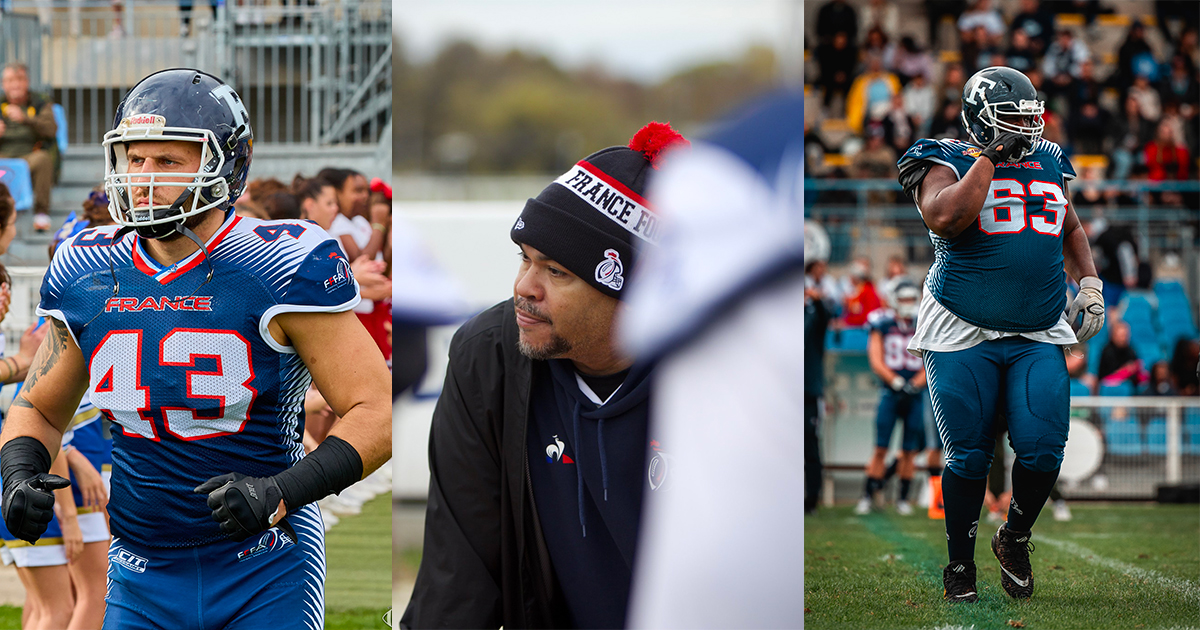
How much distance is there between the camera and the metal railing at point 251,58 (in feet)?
16.5

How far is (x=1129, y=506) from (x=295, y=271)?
718 centimetres

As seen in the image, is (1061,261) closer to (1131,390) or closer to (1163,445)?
(1163,445)

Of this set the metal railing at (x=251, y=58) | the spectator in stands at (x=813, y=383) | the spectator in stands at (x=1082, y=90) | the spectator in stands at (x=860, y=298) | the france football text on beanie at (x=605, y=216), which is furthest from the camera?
the spectator in stands at (x=1082, y=90)

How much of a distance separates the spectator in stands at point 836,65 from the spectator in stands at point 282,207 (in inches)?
309

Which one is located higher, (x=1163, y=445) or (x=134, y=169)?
(x=134, y=169)

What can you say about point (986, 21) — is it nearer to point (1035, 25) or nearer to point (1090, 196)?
point (1035, 25)

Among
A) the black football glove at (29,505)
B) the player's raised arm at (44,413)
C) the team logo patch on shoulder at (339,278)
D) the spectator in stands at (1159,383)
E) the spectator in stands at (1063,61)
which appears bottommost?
the spectator in stands at (1159,383)

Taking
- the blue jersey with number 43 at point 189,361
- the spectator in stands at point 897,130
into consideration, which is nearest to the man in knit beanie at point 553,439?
the blue jersey with number 43 at point 189,361

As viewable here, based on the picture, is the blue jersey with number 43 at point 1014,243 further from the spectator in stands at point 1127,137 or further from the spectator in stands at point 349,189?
the spectator in stands at point 1127,137

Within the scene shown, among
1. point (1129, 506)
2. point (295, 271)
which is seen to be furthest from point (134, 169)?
point (1129, 506)

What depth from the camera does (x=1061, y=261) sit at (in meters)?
3.45

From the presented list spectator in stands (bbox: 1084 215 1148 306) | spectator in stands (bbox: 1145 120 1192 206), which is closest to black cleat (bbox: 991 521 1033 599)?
spectator in stands (bbox: 1084 215 1148 306)

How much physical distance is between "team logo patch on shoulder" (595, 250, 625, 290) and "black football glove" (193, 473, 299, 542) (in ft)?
3.45

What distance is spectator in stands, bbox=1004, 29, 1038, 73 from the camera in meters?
11.0
